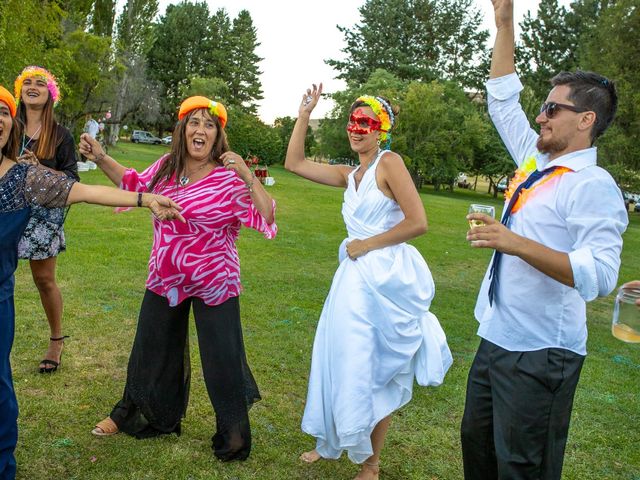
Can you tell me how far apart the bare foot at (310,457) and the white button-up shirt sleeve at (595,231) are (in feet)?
8.01

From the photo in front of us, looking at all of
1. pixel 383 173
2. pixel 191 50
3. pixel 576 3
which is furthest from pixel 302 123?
pixel 191 50

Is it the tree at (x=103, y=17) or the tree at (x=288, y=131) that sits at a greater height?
the tree at (x=103, y=17)

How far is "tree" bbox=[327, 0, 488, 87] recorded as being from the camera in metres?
55.4

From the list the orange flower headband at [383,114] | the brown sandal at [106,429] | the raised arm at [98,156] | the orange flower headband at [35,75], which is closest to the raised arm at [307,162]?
the orange flower headband at [383,114]

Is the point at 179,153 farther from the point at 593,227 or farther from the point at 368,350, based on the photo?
the point at 593,227

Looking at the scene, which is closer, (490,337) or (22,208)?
(490,337)

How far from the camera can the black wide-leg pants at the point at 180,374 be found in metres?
4.07

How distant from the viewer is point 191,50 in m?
74.5

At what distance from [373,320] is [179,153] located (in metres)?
1.70

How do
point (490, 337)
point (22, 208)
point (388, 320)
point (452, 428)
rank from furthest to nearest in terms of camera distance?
point (452, 428) → point (388, 320) → point (22, 208) → point (490, 337)

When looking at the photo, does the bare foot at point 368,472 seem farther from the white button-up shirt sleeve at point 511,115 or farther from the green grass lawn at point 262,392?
the white button-up shirt sleeve at point 511,115

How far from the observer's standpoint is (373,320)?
3.80m

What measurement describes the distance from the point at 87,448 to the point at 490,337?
2830 millimetres

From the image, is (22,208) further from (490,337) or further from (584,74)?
(584,74)
